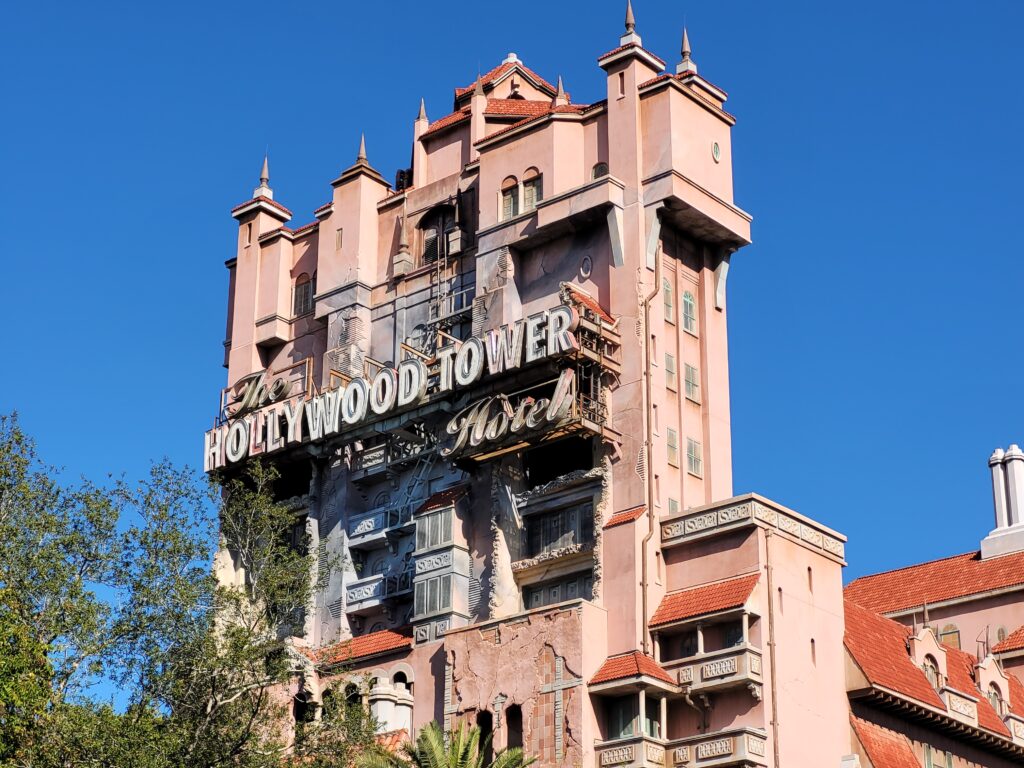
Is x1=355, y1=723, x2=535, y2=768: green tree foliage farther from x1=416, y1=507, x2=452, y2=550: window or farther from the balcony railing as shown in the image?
x1=416, y1=507, x2=452, y2=550: window

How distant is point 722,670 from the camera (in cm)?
5747

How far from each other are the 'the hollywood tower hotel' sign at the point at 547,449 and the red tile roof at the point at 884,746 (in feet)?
2.97

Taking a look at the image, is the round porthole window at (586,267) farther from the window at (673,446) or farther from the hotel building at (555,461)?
the window at (673,446)

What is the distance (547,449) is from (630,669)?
1012 centimetres

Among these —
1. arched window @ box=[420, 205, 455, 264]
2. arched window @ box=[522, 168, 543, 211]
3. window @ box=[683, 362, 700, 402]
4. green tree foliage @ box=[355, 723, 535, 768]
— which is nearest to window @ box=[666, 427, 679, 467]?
window @ box=[683, 362, 700, 402]

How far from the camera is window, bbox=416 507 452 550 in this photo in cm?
6488

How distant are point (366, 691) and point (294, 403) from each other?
1426 cm

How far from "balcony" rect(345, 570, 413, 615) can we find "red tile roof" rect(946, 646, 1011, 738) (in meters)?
18.6

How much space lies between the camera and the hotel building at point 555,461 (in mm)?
58625

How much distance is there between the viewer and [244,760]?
53.5 m

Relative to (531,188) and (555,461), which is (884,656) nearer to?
(555,461)

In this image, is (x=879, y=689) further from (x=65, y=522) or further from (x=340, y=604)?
(x=65, y=522)

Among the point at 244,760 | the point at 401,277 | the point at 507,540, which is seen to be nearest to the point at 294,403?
the point at 401,277

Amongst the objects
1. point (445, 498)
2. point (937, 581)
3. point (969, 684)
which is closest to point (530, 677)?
point (445, 498)
